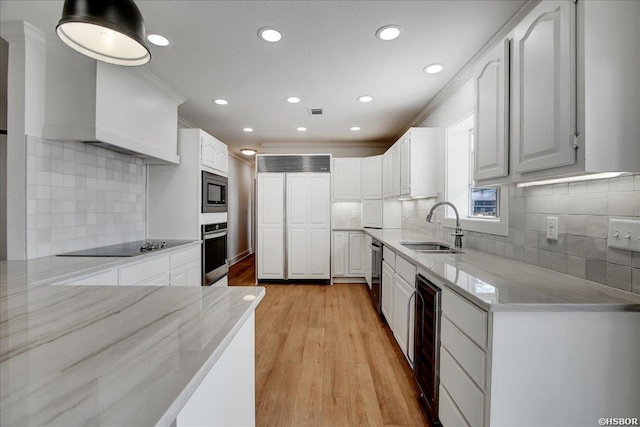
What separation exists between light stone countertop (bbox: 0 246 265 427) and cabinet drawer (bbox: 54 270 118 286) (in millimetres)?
498

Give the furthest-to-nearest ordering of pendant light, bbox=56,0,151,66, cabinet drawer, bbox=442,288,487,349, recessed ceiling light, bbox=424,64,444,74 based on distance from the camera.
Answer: recessed ceiling light, bbox=424,64,444,74
cabinet drawer, bbox=442,288,487,349
pendant light, bbox=56,0,151,66

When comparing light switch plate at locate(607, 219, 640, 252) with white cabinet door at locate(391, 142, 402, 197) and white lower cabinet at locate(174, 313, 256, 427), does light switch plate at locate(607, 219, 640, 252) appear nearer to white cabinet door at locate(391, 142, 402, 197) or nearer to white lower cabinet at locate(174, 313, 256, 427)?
white lower cabinet at locate(174, 313, 256, 427)

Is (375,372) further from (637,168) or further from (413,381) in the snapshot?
(637,168)

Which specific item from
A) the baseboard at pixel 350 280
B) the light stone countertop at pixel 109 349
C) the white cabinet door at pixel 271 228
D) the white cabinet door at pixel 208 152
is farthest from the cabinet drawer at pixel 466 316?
the white cabinet door at pixel 271 228

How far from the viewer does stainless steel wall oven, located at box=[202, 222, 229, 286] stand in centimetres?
325

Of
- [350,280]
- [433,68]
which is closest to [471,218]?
[433,68]

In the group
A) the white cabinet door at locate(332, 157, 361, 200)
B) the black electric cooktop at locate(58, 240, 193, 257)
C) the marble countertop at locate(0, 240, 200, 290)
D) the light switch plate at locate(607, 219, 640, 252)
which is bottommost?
the marble countertop at locate(0, 240, 200, 290)

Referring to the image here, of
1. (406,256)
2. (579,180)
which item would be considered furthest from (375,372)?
(579,180)

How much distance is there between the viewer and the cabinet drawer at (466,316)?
1.12 meters

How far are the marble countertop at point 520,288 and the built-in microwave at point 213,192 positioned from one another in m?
2.44

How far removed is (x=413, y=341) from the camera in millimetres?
1995

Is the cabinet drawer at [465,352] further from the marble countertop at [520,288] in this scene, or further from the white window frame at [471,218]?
the white window frame at [471,218]

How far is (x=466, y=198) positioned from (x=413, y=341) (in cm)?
154

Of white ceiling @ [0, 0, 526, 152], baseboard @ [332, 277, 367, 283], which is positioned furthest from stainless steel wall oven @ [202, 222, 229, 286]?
baseboard @ [332, 277, 367, 283]
